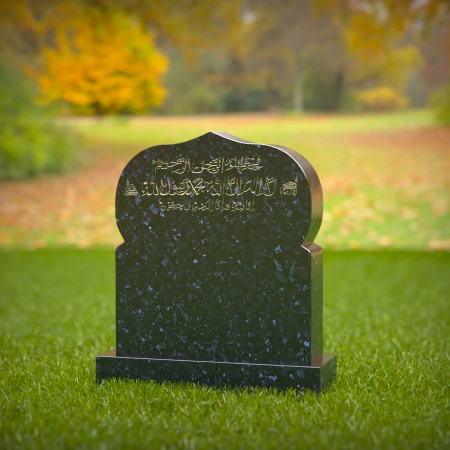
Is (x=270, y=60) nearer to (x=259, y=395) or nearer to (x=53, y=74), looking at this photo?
(x=53, y=74)

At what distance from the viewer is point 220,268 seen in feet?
18.1

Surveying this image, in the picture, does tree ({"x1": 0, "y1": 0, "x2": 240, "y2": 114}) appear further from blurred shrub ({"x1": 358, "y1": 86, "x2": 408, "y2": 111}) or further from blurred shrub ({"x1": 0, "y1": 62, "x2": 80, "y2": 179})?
blurred shrub ({"x1": 358, "y1": 86, "x2": 408, "y2": 111})

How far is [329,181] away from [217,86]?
3710mm

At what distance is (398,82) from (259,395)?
14726 millimetres

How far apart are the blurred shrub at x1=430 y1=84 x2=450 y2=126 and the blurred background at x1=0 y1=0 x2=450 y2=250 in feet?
0.08

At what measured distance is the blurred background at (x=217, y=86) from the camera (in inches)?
715

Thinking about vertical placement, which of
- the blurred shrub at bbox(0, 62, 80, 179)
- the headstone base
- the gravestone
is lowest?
the headstone base

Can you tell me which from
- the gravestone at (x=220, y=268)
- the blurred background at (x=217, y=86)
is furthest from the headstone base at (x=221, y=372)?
the blurred background at (x=217, y=86)

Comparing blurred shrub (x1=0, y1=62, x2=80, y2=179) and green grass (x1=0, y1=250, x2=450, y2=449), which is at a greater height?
blurred shrub (x1=0, y1=62, x2=80, y2=179)

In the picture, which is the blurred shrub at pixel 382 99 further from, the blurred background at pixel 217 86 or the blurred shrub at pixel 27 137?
the blurred shrub at pixel 27 137

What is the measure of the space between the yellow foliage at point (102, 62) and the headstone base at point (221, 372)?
1343cm

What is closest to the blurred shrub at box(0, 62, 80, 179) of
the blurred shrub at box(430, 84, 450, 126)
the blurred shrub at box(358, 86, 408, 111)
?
the blurred shrub at box(358, 86, 408, 111)

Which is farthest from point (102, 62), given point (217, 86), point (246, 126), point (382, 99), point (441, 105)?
point (441, 105)

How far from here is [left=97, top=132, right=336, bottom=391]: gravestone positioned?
532 cm
